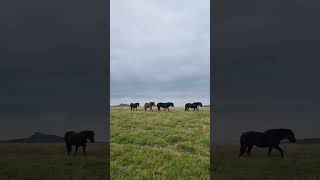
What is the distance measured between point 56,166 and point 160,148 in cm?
778

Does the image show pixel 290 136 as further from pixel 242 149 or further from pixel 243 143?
pixel 242 149

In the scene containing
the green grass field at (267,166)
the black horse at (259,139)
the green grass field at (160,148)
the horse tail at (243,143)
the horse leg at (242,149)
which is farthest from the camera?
the horse tail at (243,143)

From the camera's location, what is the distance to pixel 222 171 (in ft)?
79.2

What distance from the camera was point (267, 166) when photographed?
24219 millimetres

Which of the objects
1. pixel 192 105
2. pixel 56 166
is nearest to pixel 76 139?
pixel 56 166

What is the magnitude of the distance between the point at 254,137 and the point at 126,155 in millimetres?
8515

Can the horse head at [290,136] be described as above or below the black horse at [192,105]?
below

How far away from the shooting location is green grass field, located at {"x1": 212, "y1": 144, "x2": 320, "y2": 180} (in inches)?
878

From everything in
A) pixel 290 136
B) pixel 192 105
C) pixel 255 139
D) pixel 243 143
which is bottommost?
pixel 243 143

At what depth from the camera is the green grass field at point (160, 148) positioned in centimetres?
2491

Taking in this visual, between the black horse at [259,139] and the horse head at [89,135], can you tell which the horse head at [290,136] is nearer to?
the black horse at [259,139]

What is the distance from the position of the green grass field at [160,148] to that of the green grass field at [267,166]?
109 cm

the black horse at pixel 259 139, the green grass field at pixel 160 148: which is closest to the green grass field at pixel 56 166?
the green grass field at pixel 160 148

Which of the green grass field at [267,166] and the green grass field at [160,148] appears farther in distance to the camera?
the green grass field at [160,148]
